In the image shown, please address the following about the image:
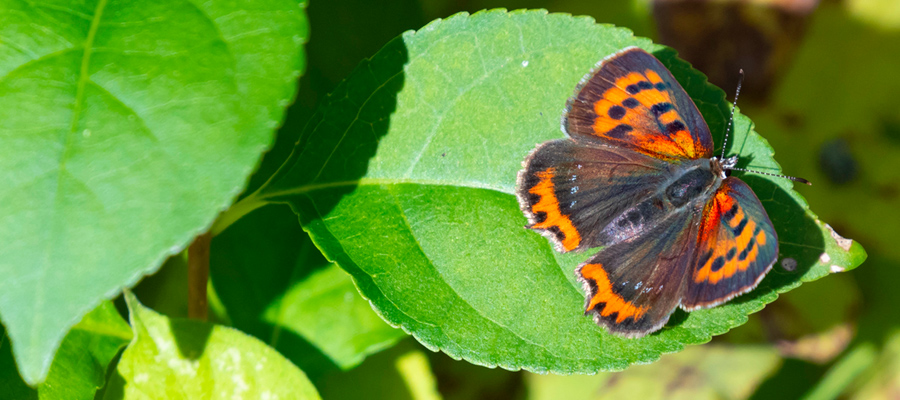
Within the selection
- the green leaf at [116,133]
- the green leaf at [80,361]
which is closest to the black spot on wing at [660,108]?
the green leaf at [116,133]

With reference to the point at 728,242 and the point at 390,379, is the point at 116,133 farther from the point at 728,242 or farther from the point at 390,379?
the point at 390,379

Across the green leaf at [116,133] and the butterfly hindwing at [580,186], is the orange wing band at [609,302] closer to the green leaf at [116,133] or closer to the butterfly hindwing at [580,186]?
the butterfly hindwing at [580,186]

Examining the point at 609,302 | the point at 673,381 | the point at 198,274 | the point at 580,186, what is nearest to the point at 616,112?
the point at 580,186

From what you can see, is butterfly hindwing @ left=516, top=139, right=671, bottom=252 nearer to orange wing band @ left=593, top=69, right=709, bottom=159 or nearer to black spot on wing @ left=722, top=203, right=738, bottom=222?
orange wing band @ left=593, top=69, right=709, bottom=159

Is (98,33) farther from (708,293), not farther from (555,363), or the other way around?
(708,293)

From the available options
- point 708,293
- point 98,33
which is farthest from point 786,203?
point 98,33

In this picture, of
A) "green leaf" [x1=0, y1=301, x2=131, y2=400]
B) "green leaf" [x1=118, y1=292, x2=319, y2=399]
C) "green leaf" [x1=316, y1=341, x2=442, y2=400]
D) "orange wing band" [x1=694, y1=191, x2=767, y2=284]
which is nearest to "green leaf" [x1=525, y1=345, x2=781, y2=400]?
"green leaf" [x1=316, y1=341, x2=442, y2=400]
